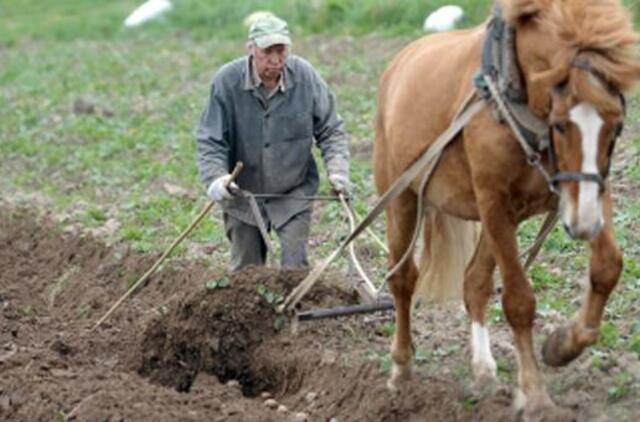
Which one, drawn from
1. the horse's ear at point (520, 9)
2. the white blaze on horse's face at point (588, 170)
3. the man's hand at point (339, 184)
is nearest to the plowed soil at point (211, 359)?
the man's hand at point (339, 184)

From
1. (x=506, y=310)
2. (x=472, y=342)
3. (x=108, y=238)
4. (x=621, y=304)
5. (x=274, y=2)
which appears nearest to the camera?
(x=506, y=310)

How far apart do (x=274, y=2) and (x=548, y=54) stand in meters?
21.2

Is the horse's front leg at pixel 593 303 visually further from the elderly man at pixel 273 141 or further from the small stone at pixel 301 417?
the elderly man at pixel 273 141

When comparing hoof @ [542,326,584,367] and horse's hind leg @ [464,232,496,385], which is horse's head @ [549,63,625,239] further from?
horse's hind leg @ [464,232,496,385]

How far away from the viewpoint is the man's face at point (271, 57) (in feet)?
28.3

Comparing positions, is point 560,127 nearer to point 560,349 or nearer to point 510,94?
point 510,94

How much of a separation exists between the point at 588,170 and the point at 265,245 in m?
3.69

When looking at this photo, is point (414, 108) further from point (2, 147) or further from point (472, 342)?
point (2, 147)

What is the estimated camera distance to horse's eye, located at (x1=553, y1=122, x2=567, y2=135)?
19.9ft

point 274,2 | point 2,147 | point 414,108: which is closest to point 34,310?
point 414,108

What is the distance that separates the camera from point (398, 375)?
7.74m

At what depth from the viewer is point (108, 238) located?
1184cm

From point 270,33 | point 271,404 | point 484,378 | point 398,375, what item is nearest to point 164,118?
point 270,33

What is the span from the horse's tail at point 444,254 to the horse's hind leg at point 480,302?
459 mm
